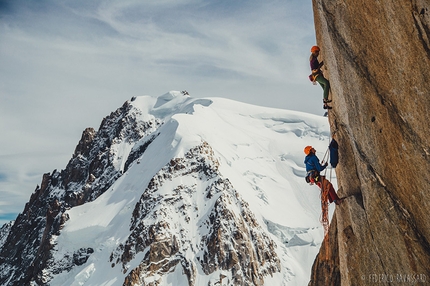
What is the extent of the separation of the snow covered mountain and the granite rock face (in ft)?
226

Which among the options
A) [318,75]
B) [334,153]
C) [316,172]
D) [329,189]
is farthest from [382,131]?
[316,172]

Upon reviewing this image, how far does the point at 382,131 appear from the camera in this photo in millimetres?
10461

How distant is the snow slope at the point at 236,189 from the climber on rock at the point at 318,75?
67.8 m

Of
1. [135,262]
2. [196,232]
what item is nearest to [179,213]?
[196,232]

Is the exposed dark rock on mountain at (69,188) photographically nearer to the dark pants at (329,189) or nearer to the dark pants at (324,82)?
the dark pants at (329,189)

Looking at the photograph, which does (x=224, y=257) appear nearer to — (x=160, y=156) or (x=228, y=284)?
(x=228, y=284)

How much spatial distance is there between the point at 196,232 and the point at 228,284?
1195cm

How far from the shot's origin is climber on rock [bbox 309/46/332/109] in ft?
47.4

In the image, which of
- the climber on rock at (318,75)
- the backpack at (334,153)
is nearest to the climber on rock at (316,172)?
the backpack at (334,153)

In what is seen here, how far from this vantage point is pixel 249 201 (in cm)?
9375

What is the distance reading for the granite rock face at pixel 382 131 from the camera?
9.19 meters

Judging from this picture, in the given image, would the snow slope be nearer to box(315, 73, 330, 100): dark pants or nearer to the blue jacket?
A: the blue jacket

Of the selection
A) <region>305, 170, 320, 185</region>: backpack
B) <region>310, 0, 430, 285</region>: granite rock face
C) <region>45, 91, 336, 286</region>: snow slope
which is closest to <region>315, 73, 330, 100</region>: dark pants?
<region>310, 0, 430, 285</region>: granite rock face

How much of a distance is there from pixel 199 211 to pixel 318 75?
75990 millimetres
